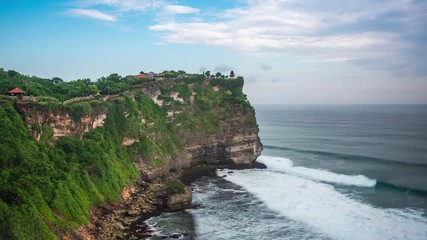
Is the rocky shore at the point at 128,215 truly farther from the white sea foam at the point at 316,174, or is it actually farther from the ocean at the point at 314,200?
the white sea foam at the point at 316,174

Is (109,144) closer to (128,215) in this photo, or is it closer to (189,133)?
(128,215)

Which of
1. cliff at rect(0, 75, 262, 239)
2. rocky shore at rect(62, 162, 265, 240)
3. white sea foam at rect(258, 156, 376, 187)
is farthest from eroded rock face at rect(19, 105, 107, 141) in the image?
white sea foam at rect(258, 156, 376, 187)

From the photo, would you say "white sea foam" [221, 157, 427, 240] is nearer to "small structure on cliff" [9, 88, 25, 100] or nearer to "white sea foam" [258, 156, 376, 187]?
"white sea foam" [258, 156, 376, 187]

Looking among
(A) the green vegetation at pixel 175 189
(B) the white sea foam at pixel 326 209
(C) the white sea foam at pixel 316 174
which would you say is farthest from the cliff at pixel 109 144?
(B) the white sea foam at pixel 326 209

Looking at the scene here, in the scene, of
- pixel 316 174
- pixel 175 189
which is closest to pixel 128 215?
pixel 175 189

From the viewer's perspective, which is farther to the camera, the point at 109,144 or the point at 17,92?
the point at 109,144
